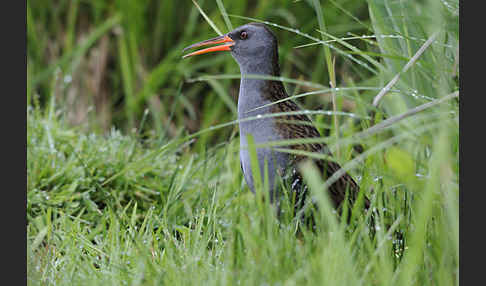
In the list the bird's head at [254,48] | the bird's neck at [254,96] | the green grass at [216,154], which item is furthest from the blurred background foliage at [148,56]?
the bird's neck at [254,96]

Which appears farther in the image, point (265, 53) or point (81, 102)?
point (81, 102)

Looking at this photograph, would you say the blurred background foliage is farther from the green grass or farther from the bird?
the bird

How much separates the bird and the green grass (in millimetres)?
88

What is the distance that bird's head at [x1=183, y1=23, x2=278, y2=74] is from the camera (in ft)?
8.54

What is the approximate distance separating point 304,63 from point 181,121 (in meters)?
1.02

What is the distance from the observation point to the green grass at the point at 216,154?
1769 mm

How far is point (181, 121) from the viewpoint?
4629 millimetres

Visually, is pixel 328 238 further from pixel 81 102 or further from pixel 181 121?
pixel 81 102

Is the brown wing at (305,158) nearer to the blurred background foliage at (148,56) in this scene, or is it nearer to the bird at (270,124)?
the bird at (270,124)

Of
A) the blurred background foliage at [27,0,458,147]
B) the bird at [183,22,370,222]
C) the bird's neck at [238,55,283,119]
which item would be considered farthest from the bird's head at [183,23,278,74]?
the blurred background foliage at [27,0,458,147]

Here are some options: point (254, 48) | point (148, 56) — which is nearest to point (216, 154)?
point (254, 48)

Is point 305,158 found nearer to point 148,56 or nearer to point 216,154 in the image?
point 216,154

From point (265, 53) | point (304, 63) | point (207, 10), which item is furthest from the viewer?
point (304, 63)

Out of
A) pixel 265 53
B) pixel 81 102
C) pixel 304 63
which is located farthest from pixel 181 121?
pixel 265 53
